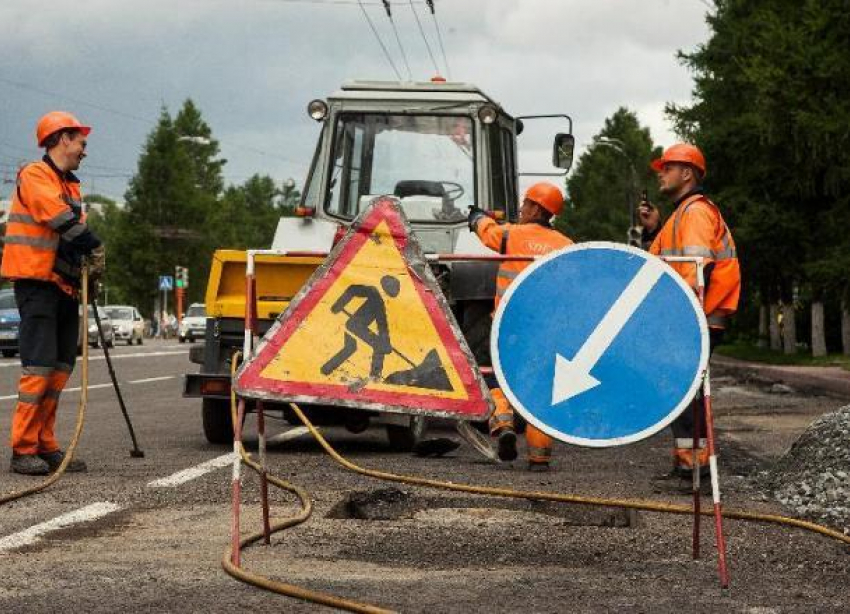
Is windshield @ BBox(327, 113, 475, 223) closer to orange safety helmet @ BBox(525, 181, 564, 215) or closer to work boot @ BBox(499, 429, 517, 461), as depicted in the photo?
orange safety helmet @ BBox(525, 181, 564, 215)

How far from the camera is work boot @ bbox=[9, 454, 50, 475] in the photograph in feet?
32.8

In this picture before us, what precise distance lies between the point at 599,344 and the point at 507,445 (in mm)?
4572

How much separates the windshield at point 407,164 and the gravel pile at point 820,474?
402 cm

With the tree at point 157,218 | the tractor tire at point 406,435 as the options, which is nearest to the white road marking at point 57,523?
the tractor tire at point 406,435

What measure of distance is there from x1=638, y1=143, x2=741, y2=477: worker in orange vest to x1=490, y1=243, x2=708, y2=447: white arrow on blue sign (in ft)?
10.6

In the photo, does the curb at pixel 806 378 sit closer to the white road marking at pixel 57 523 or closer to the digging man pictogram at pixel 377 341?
the white road marking at pixel 57 523

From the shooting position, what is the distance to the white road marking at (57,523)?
7043 mm

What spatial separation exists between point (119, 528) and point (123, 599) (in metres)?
1.86

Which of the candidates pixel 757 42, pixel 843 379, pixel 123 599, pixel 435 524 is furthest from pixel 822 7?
pixel 123 599

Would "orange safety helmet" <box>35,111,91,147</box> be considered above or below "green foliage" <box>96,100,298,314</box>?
below

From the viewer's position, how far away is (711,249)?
9844 millimetres

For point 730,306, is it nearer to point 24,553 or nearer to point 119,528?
point 119,528

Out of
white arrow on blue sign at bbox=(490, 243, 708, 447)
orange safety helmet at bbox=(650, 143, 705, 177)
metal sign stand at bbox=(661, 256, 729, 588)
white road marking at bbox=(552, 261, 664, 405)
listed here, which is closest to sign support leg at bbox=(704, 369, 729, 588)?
metal sign stand at bbox=(661, 256, 729, 588)

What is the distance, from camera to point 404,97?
559 inches
